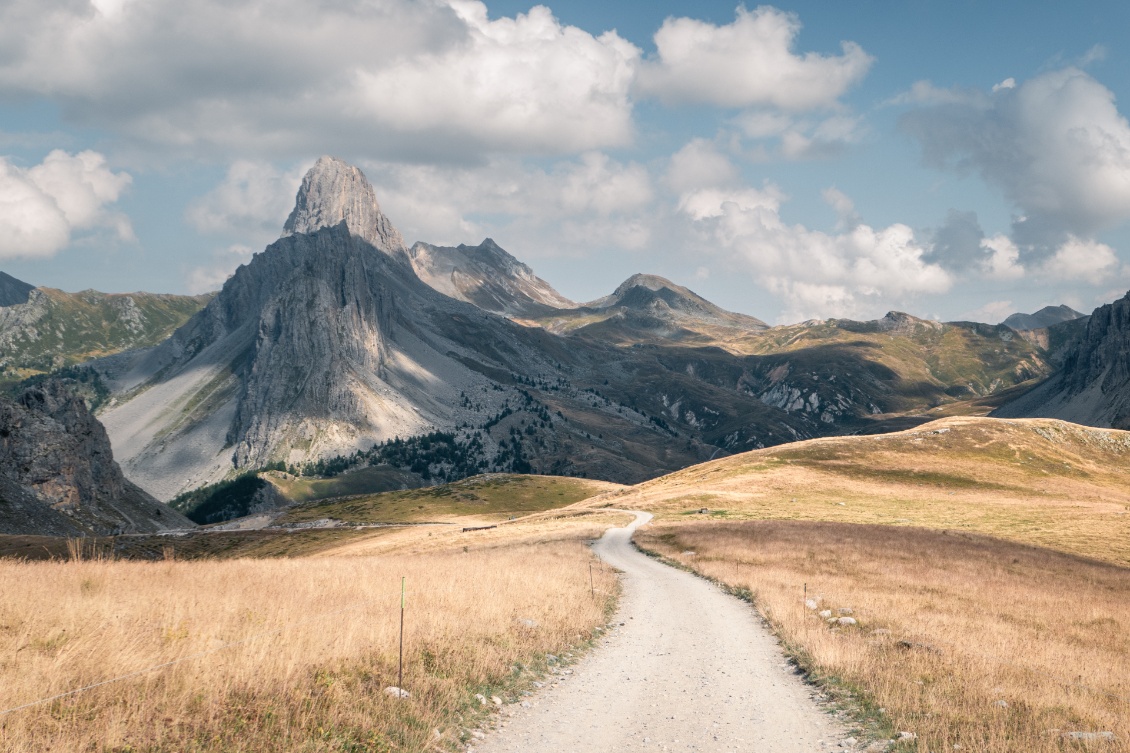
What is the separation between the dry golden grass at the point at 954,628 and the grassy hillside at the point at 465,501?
10028 centimetres

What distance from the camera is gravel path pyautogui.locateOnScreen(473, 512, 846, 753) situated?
12.6 m

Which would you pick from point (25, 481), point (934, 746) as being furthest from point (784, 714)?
point (25, 481)

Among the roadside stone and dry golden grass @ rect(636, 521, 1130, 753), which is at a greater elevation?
the roadside stone

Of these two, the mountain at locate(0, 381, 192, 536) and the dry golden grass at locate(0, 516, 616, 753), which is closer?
the dry golden grass at locate(0, 516, 616, 753)

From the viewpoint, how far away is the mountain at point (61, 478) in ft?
356

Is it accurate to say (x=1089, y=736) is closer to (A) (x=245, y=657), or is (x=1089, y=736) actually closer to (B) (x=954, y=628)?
(B) (x=954, y=628)

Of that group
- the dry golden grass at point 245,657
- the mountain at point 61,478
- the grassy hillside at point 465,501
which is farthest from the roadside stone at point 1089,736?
the grassy hillside at point 465,501

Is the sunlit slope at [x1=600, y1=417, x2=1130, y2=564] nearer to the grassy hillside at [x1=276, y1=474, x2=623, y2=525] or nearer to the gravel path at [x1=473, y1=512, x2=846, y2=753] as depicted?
the grassy hillside at [x1=276, y1=474, x2=623, y2=525]

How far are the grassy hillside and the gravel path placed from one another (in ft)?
393

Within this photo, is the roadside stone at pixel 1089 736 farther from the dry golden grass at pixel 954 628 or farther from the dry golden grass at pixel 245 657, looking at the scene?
the dry golden grass at pixel 245 657

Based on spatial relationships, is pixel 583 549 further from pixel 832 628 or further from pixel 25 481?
pixel 25 481

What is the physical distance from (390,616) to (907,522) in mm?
61311

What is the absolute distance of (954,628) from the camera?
22469mm

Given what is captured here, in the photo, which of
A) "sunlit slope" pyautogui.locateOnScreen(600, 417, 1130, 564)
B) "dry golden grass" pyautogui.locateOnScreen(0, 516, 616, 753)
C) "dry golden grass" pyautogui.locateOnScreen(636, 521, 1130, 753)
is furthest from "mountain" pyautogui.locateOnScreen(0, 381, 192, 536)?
"dry golden grass" pyautogui.locateOnScreen(0, 516, 616, 753)
